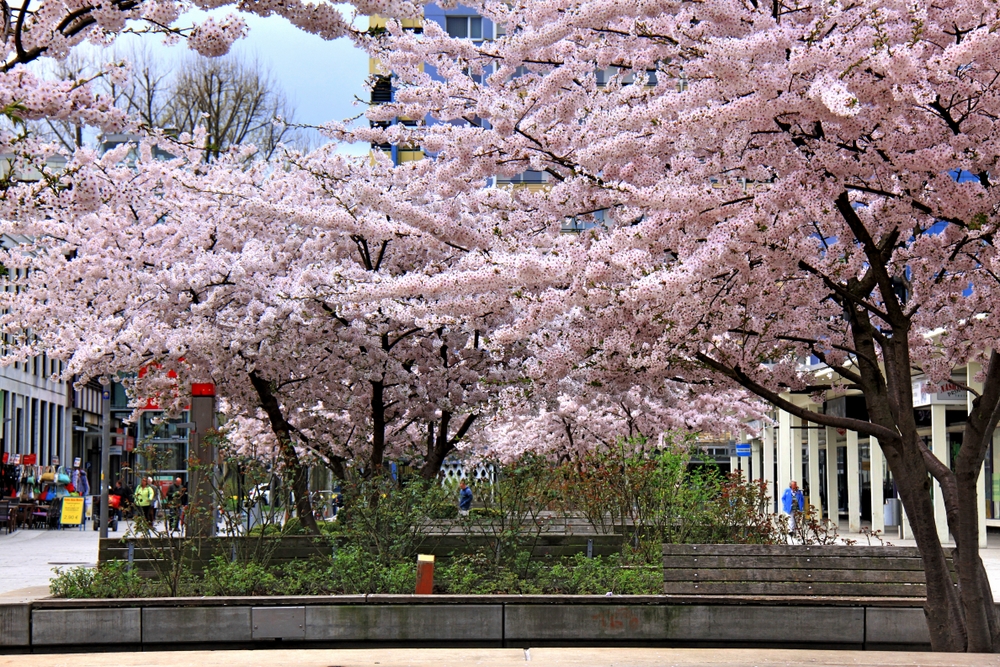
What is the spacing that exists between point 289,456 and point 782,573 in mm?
5892

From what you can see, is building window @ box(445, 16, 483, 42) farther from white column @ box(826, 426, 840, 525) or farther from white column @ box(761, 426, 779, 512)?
white column @ box(826, 426, 840, 525)

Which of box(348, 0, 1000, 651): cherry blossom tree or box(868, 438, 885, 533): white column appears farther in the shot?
box(868, 438, 885, 533): white column

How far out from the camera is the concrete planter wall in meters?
10.6

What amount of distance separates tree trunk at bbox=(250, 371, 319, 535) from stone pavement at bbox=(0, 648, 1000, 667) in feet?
25.2

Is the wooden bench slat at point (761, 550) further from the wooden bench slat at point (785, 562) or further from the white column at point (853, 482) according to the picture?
the white column at point (853, 482)

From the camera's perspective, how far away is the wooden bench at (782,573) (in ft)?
36.0

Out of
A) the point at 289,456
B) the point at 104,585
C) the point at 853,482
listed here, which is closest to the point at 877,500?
the point at 853,482

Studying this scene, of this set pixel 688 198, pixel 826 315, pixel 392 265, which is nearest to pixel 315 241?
pixel 392 265

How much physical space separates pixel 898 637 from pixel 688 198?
4438 millimetres

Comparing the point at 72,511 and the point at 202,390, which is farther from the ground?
the point at 202,390

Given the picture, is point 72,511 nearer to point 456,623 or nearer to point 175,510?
point 175,510

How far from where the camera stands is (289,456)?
Result: 47.9 ft

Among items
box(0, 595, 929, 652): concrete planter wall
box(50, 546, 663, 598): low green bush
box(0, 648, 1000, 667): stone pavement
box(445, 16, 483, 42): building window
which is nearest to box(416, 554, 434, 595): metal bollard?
box(50, 546, 663, 598): low green bush

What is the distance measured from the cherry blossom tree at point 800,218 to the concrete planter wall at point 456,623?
73.7 inches
